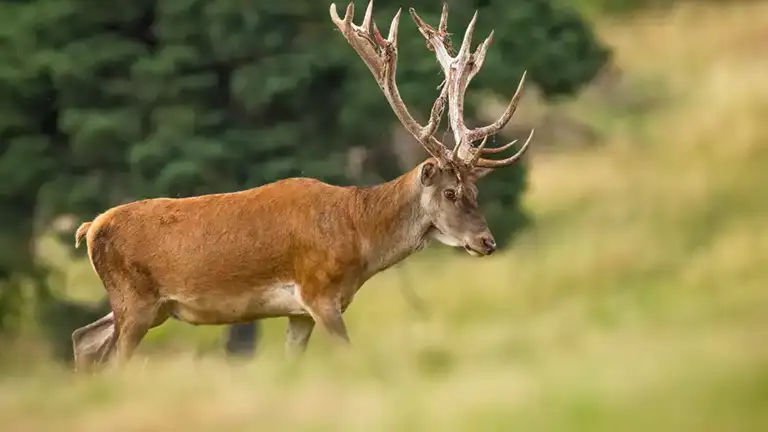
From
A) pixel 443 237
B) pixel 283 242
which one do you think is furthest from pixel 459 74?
pixel 283 242

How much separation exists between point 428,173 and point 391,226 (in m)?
0.41

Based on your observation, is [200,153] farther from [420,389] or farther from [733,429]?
[733,429]

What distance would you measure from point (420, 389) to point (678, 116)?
1987cm

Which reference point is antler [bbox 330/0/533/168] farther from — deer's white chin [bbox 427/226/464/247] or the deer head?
deer's white chin [bbox 427/226/464/247]

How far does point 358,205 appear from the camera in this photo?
10.3 metres

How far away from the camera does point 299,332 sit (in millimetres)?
10406

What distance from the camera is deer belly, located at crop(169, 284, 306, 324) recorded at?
10.1 metres

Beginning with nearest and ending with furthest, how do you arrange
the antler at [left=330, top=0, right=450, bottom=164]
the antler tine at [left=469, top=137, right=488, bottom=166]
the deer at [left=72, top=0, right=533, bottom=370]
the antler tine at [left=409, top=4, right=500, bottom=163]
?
the antler tine at [left=469, top=137, right=488, bottom=166], the deer at [left=72, top=0, right=533, bottom=370], the antler at [left=330, top=0, right=450, bottom=164], the antler tine at [left=409, top=4, right=500, bottom=163]

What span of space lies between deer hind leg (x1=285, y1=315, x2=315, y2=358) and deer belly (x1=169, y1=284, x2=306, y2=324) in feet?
0.82

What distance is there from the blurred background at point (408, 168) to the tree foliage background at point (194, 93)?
0.08 ft

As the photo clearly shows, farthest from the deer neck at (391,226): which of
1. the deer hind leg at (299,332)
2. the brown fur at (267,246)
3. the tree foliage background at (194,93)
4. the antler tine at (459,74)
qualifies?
the tree foliage background at (194,93)

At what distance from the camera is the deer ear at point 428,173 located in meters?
10.1

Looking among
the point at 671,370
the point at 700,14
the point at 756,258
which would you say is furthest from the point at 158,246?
the point at 700,14

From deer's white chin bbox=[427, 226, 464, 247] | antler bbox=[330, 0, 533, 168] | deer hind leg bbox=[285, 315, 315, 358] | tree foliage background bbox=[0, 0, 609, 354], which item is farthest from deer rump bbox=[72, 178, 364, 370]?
tree foliage background bbox=[0, 0, 609, 354]
